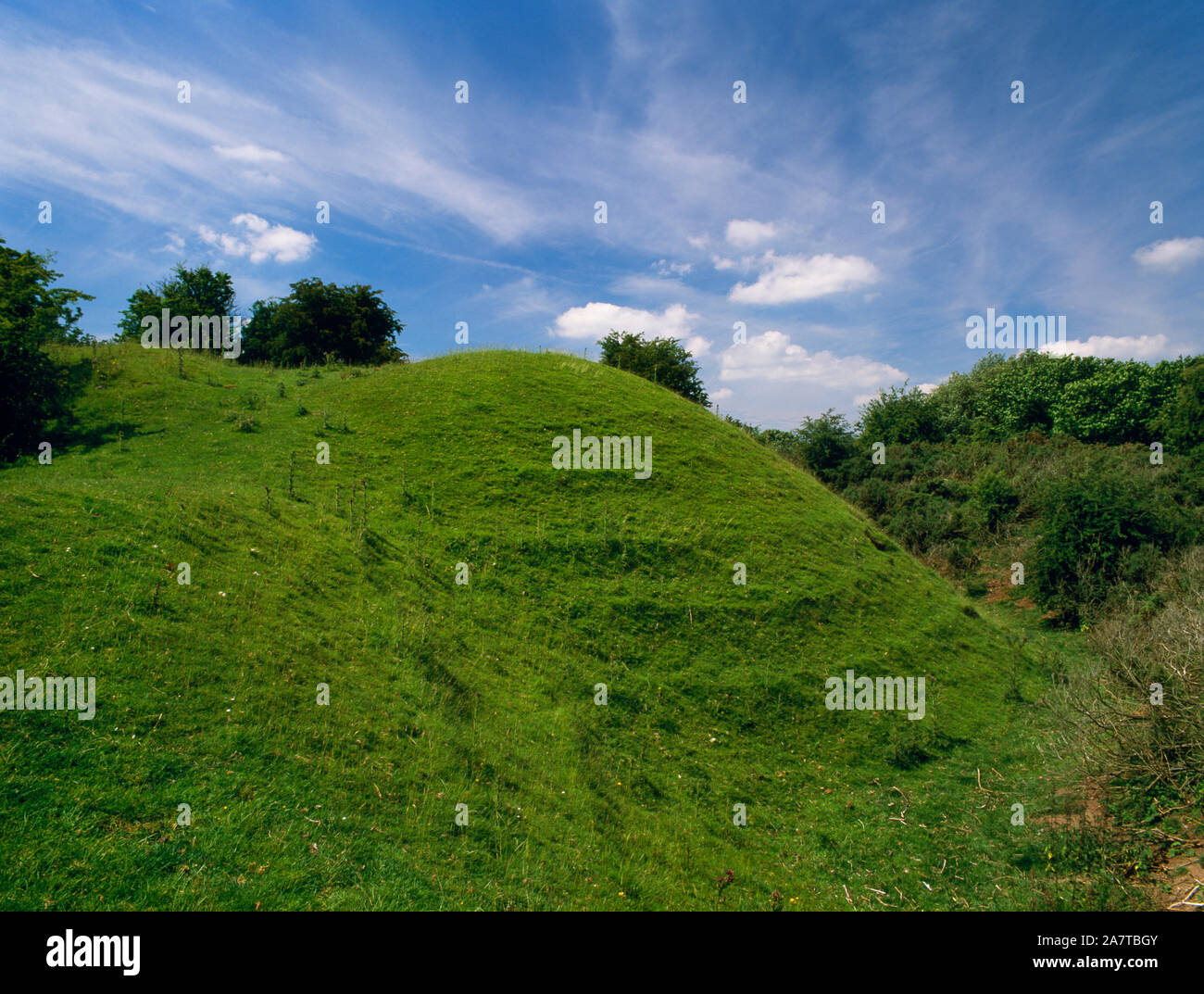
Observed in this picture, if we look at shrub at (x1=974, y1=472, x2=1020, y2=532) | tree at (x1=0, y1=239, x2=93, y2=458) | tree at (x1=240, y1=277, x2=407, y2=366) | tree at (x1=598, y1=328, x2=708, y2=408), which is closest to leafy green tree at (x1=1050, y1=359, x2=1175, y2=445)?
shrub at (x1=974, y1=472, x2=1020, y2=532)

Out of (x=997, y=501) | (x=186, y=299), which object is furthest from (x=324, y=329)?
(x=997, y=501)

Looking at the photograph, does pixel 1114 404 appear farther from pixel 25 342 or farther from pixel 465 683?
pixel 25 342

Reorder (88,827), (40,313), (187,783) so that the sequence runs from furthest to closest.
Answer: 1. (40,313)
2. (187,783)
3. (88,827)

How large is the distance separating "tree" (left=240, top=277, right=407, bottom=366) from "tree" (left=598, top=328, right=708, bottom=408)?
489 inches

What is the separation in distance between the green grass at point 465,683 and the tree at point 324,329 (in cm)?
1389

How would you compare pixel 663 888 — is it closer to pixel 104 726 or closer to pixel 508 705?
pixel 508 705

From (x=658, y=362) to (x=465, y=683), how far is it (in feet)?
85.0

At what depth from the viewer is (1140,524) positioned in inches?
893

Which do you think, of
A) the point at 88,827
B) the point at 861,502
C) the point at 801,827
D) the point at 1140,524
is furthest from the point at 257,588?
the point at 861,502

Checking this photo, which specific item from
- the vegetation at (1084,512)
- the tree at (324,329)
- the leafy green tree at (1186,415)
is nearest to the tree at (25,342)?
the tree at (324,329)

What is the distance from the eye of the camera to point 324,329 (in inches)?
1331

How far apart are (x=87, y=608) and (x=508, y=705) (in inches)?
241

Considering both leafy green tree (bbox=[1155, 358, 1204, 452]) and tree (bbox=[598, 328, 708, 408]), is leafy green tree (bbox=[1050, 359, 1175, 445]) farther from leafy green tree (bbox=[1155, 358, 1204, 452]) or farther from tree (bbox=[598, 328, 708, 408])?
tree (bbox=[598, 328, 708, 408])
